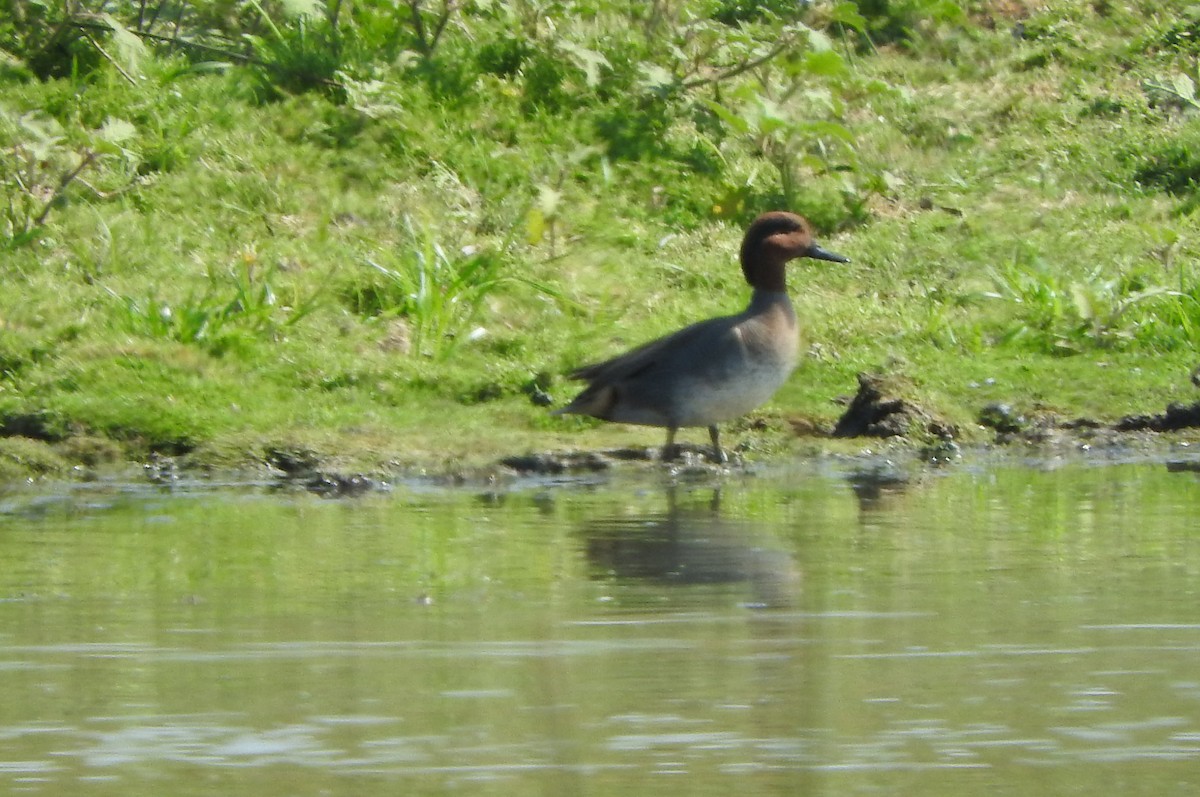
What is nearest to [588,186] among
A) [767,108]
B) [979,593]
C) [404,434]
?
[767,108]

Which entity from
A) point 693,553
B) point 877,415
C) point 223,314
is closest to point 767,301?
point 877,415

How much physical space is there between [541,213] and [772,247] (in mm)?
1823

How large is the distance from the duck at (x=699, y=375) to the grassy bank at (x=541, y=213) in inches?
10.3

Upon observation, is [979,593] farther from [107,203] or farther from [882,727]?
[107,203]

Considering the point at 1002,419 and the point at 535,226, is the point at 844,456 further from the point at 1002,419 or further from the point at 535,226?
the point at 535,226

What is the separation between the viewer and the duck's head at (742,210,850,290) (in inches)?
329

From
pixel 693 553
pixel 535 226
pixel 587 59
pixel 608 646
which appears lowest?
pixel 608 646

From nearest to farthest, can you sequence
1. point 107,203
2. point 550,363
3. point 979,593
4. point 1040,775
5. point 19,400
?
point 1040,775 < point 979,593 < point 19,400 < point 550,363 < point 107,203

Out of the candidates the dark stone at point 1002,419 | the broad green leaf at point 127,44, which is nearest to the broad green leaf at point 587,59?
the broad green leaf at point 127,44

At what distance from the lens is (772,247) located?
8.41 metres

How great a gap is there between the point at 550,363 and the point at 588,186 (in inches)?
75.6

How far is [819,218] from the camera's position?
10500mm

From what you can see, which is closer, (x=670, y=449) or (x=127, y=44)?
(x=670, y=449)

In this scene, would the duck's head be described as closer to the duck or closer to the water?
the duck
